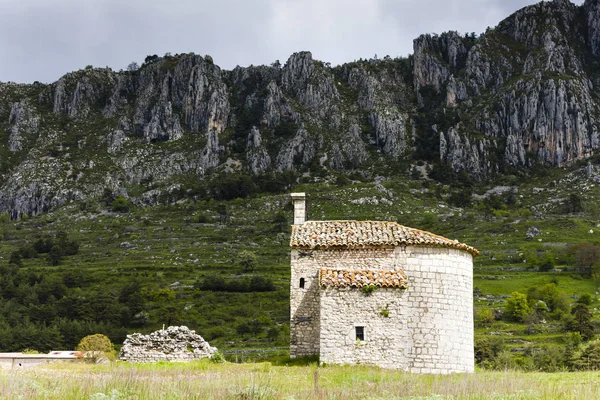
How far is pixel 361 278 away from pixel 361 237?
95.9 inches

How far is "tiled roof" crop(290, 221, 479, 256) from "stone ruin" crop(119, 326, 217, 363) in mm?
6753

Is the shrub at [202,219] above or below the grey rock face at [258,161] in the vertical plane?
below

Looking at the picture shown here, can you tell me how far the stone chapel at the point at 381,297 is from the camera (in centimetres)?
2502

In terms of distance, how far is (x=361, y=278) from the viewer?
84.3 feet

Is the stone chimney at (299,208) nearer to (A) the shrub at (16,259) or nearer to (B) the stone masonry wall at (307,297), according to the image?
(B) the stone masonry wall at (307,297)

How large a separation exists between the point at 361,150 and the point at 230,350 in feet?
439

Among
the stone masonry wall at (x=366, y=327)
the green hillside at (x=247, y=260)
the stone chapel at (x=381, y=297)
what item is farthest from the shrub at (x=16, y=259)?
the stone masonry wall at (x=366, y=327)

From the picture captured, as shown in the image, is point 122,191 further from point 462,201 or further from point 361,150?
point 462,201

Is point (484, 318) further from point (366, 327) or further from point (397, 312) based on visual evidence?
point (366, 327)

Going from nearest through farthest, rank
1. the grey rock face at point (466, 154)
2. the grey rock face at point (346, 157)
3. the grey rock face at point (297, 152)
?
the grey rock face at point (466, 154) < the grey rock face at point (346, 157) < the grey rock face at point (297, 152)

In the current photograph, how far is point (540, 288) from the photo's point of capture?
323ft

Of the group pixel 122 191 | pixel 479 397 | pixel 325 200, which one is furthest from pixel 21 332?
pixel 122 191

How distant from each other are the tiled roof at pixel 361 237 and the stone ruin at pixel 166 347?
675cm

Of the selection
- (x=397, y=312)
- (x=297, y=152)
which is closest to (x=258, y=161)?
(x=297, y=152)
